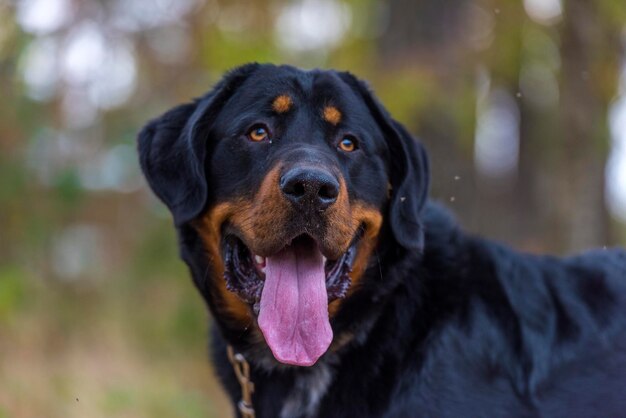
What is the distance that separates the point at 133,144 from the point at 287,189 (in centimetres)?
511

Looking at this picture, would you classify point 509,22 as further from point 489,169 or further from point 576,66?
point 489,169

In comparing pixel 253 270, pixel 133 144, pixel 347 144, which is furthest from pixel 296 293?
pixel 133 144

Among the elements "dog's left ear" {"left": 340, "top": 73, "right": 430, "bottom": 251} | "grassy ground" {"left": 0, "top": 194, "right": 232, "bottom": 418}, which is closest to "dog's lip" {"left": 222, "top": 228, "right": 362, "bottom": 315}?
"dog's left ear" {"left": 340, "top": 73, "right": 430, "bottom": 251}

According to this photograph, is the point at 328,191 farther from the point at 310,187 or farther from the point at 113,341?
the point at 113,341

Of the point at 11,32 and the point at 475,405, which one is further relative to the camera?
the point at 11,32

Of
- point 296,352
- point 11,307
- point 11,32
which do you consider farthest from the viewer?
point 11,32

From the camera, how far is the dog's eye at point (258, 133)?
143 inches

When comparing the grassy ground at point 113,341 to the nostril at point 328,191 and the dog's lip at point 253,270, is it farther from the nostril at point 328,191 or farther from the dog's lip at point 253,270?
the nostril at point 328,191

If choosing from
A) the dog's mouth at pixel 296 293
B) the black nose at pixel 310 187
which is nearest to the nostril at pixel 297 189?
the black nose at pixel 310 187

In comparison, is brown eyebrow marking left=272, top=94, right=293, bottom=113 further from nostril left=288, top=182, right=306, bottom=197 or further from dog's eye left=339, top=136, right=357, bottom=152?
nostril left=288, top=182, right=306, bottom=197

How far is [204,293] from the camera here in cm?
379

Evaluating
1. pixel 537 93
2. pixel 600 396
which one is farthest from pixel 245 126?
pixel 537 93

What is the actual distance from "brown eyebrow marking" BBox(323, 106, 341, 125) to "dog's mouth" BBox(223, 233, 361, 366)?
1.80 ft

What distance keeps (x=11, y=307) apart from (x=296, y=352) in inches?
168
